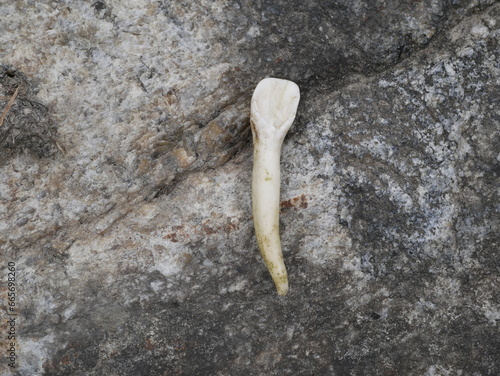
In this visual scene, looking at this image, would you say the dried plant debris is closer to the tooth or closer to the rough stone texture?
the rough stone texture

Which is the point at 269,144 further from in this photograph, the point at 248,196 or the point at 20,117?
the point at 20,117

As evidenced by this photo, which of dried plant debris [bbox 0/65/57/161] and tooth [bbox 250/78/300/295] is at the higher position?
dried plant debris [bbox 0/65/57/161]

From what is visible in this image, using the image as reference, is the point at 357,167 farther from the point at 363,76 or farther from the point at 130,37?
the point at 130,37

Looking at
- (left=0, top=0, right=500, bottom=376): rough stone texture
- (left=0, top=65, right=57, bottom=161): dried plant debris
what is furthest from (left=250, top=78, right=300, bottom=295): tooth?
(left=0, top=65, right=57, bottom=161): dried plant debris

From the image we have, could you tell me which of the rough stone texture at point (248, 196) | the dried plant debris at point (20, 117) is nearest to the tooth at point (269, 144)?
the rough stone texture at point (248, 196)

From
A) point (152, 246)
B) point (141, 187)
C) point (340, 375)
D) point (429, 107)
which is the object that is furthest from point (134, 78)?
point (340, 375)

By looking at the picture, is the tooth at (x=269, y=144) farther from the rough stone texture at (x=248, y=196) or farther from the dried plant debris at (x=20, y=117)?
the dried plant debris at (x=20, y=117)

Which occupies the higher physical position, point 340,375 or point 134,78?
point 134,78
